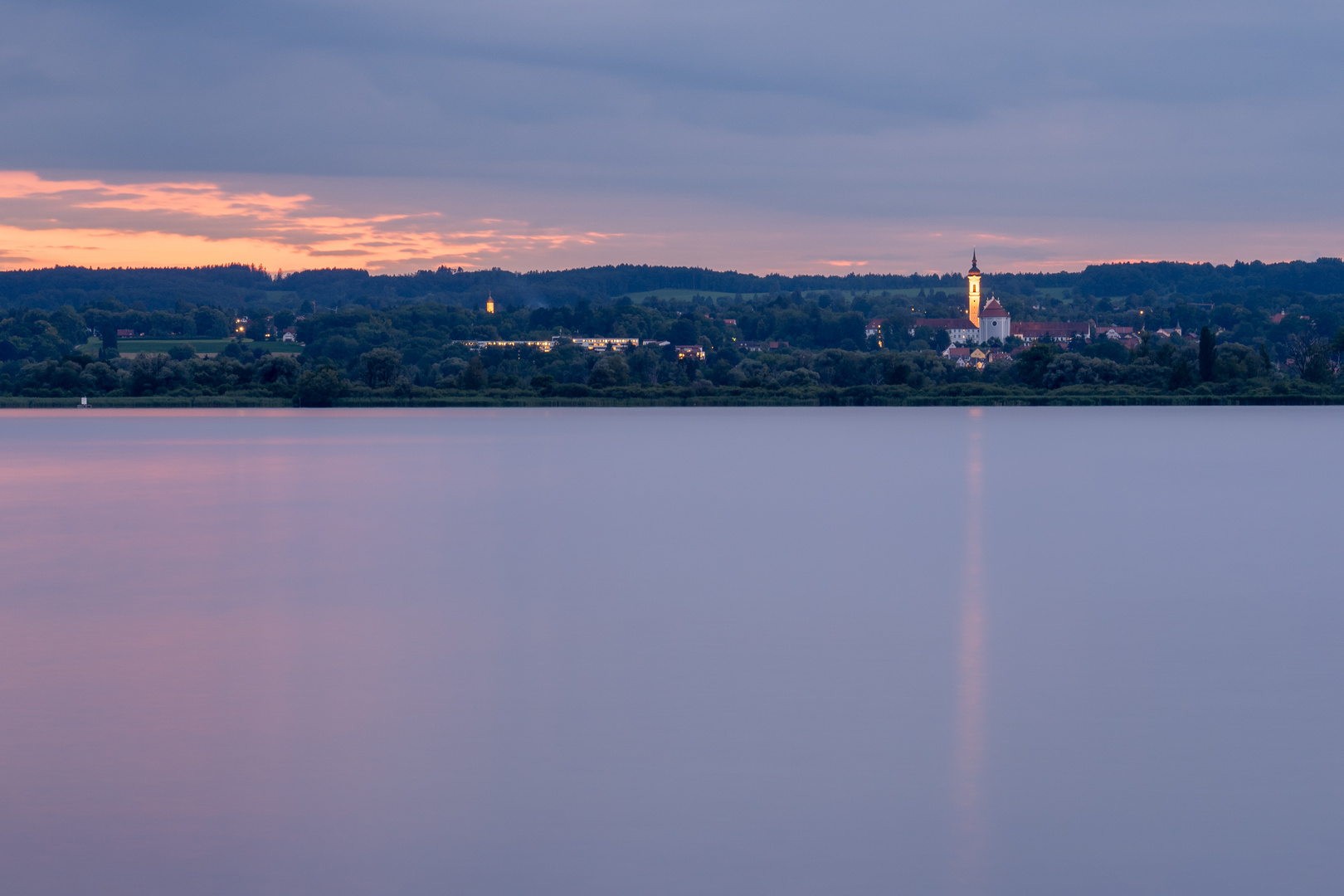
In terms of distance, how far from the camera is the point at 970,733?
8875 millimetres

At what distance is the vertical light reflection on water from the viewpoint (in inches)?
261

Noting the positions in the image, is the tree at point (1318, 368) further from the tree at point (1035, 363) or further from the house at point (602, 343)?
the house at point (602, 343)

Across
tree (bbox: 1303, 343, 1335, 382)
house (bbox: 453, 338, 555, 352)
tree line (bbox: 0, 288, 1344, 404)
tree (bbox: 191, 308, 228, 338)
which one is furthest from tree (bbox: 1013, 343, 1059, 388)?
tree (bbox: 191, 308, 228, 338)

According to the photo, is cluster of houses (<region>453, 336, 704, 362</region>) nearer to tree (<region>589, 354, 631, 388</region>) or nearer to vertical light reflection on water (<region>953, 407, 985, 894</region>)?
tree (<region>589, 354, 631, 388</region>)

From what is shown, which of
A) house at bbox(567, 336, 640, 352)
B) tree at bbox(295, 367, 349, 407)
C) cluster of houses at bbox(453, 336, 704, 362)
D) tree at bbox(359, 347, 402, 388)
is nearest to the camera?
tree at bbox(295, 367, 349, 407)

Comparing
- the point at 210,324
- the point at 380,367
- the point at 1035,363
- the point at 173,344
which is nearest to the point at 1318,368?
the point at 1035,363

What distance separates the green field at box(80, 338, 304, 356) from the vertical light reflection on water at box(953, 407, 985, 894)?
110676 millimetres

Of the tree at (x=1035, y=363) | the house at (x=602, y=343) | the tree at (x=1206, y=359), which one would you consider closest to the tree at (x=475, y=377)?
the house at (x=602, y=343)

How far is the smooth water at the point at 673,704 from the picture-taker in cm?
662

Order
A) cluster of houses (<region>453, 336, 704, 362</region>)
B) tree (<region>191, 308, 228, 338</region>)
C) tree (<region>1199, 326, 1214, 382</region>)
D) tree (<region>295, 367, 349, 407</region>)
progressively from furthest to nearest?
tree (<region>191, 308, 228, 338</region>), cluster of houses (<region>453, 336, 704, 362</region>), tree (<region>295, 367, 349, 407</region>), tree (<region>1199, 326, 1214, 382</region>)

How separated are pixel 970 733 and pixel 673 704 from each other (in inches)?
78.4

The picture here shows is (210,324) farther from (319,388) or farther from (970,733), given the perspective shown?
(970,733)

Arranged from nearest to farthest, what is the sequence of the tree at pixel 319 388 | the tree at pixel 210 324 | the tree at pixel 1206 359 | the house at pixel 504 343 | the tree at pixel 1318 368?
the tree at pixel 1206 359 → the tree at pixel 1318 368 → the tree at pixel 319 388 → the house at pixel 504 343 → the tree at pixel 210 324

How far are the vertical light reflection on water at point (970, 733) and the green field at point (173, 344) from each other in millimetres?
110676
